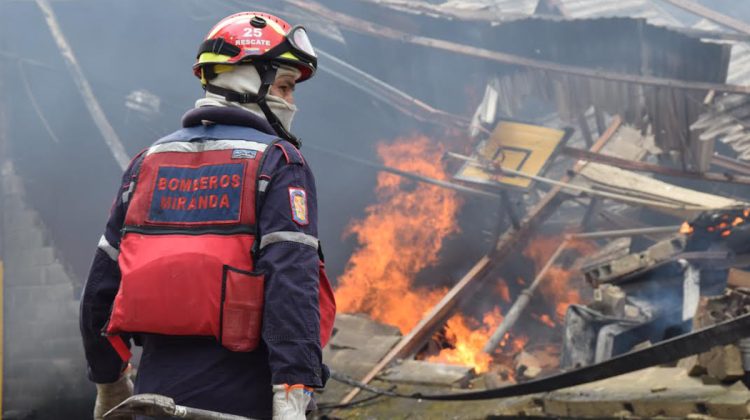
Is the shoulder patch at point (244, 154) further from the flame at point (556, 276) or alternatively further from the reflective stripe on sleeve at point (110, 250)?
the flame at point (556, 276)

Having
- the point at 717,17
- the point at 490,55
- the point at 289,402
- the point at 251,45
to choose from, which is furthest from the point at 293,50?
the point at 717,17

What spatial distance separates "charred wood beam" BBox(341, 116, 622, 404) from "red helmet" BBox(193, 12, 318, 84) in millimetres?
5888

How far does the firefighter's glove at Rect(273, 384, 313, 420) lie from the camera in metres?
2.43

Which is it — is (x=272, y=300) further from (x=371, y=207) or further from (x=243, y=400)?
(x=371, y=207)

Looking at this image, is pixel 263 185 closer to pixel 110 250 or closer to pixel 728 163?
pixel 110 250

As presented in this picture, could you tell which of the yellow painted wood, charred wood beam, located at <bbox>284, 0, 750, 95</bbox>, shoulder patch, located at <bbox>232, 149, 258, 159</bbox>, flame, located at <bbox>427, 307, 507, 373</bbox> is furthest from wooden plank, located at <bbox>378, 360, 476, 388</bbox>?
shoulder patch, located at <bbox>232, 149, 258, 159</bbox>

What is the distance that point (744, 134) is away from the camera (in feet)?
33.3

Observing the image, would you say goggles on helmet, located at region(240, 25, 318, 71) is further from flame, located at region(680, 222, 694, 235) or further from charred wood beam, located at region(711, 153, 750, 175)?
charred wood beam, located at region(711, 153, 750, 175)

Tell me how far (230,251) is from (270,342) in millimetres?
325

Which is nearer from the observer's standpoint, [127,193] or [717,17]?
[127,193]

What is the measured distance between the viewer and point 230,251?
262 centimetres

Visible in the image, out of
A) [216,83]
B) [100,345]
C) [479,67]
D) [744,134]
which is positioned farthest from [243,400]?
[479,67]

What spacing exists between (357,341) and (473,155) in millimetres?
4051

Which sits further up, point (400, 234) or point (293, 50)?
point (293, 50)
